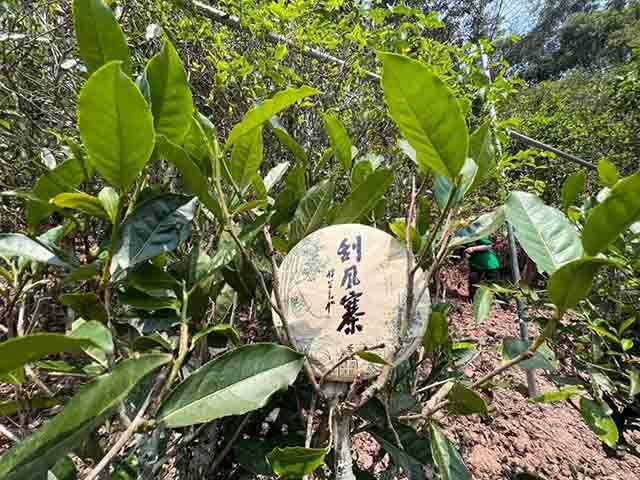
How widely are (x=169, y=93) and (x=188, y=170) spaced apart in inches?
3.8

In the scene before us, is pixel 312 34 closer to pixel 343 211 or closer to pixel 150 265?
pixel 343 211

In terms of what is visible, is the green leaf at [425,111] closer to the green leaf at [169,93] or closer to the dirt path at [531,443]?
the green leaf at [169,93]

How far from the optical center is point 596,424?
2.50 feet

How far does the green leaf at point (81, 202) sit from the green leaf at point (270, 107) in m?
0.19

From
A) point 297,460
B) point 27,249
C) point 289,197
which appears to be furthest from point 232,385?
point 289,197

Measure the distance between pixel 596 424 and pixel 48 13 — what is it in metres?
2.74

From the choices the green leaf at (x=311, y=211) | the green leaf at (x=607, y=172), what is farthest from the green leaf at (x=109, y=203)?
the green leaf at (x=607, y=172)

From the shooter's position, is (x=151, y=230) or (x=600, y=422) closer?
(x=151, y=230)

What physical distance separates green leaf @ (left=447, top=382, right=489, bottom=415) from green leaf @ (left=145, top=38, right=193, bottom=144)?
57cm

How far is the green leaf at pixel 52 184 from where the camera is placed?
0.54 meters

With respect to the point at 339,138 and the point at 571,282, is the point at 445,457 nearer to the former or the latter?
the point at 571,282

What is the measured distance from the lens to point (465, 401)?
0.59 metres

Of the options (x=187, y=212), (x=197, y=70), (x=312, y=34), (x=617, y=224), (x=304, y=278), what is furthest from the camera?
(x=197, y=70)

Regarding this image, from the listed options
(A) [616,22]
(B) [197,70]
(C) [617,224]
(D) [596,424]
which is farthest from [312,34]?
(A) [616,22]
